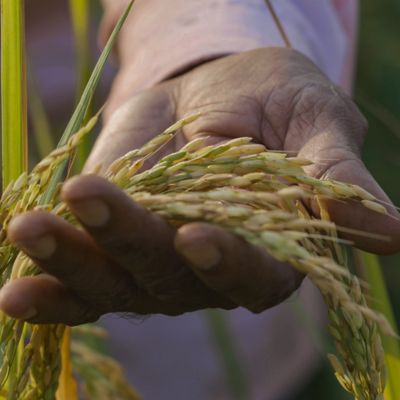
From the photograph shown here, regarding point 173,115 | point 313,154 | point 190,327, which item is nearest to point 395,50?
point 190,327

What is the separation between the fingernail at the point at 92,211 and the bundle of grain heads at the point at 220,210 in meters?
0.03

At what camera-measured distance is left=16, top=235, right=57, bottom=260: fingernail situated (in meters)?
0.74

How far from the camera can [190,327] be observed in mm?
2609

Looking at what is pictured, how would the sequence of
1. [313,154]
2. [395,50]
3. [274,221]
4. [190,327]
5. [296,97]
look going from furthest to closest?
[395,50]
[190,327]
[296,97]
[313,154]
[274,221]

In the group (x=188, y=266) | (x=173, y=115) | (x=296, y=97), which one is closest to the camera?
(x=188, y=266)

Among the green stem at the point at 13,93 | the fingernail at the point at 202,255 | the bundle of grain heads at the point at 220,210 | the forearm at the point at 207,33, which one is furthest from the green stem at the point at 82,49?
the fingernail at the point at 202,255

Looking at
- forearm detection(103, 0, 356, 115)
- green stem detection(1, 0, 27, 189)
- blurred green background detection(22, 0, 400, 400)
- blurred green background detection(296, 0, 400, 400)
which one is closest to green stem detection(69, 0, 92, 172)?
forearm detection(103, 0, 356, 115)

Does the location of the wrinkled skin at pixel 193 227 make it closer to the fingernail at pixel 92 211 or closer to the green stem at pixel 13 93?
the fingernail at pixel 92 211

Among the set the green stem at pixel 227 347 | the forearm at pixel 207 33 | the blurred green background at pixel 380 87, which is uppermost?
the forearm at pixel 207 33

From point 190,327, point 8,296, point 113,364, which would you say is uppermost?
point 8,296

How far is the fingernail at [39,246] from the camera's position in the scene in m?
0.74

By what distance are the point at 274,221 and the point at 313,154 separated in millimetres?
286

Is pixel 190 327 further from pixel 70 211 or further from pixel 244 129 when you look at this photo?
pixel 70 211

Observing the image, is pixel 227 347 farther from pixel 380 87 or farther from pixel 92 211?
pixel 380 87
